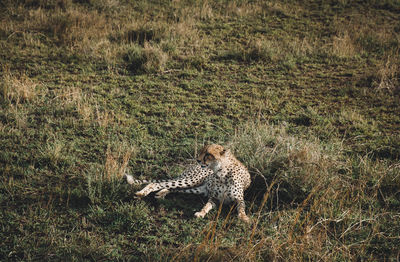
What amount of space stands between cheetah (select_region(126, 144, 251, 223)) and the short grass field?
0.12 meters

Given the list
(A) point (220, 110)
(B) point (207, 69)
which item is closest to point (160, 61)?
(B) point (207, 69)

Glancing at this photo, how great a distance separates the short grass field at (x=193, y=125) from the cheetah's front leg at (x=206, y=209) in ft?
0.26

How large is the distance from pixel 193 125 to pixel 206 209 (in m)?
1.93

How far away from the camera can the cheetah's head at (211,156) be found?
11.6ft

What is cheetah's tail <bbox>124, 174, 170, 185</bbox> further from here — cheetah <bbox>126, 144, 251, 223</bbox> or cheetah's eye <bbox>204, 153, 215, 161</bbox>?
cheetah's eye <bbox>204, 153, 215, 161</bbox>

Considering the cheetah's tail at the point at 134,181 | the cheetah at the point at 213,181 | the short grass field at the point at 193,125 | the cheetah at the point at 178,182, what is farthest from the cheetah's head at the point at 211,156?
the cheetah's tail at the point at 134,181

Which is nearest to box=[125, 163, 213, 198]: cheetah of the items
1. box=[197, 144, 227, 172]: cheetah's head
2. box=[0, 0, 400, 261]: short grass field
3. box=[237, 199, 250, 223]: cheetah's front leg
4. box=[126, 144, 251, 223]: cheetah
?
box=[126, 144, 251, 223]: cheetah

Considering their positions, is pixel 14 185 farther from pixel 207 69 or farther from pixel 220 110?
pixel 207 69

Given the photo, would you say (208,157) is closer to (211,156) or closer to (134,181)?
(211,156)

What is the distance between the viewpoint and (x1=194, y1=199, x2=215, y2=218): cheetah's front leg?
336 cm

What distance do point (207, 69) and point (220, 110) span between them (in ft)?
5.44

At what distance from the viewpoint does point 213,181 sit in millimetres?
3709

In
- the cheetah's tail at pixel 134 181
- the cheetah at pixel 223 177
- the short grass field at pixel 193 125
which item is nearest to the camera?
the short grass field at pixel 193 125

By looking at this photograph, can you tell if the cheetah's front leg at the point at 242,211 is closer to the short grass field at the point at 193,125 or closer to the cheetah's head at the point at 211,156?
the short grass field at the point at 193,125
